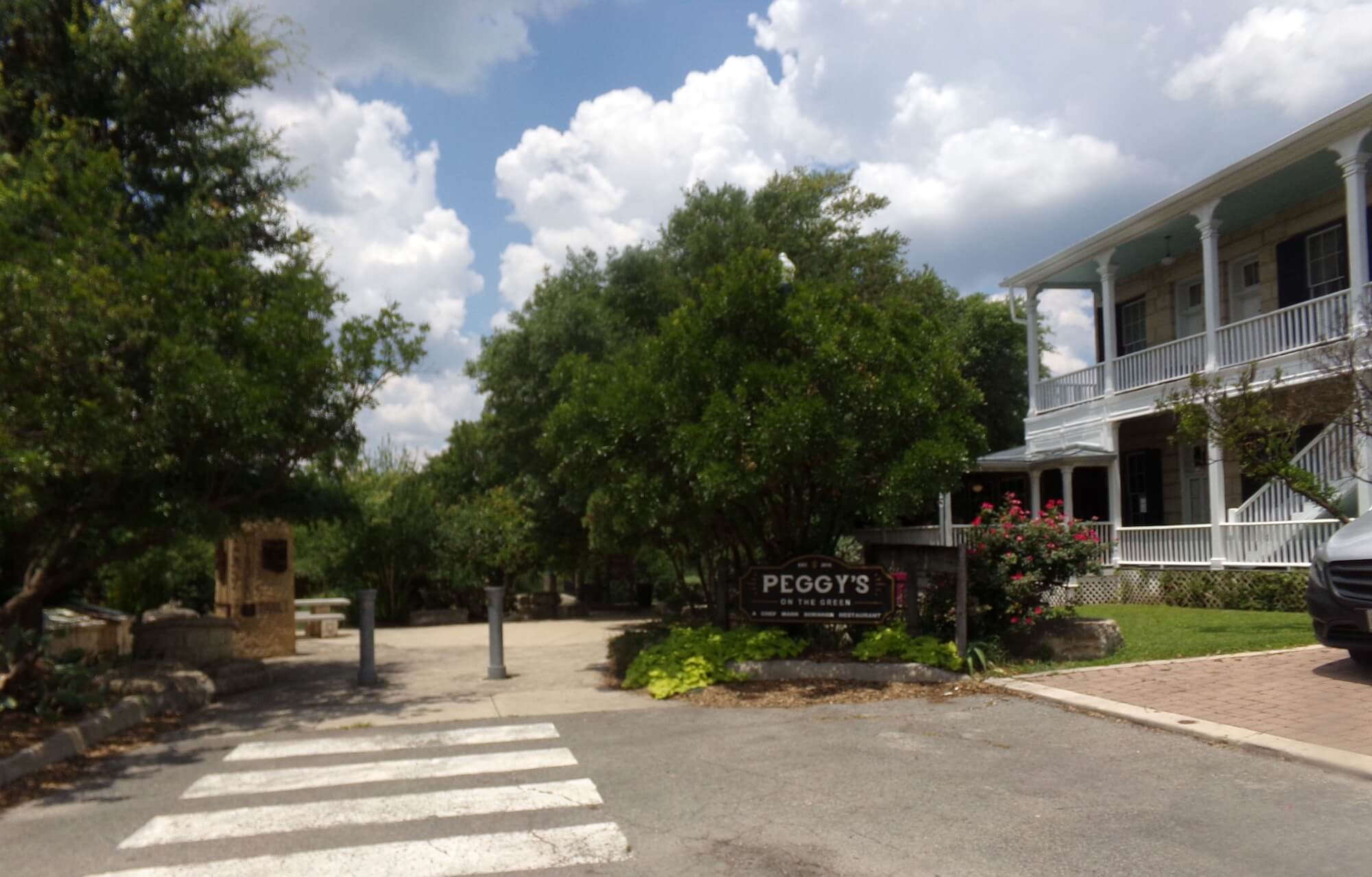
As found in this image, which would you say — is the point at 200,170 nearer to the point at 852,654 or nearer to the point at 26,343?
the point at 26,343

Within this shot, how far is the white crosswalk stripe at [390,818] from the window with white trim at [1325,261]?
15484 millimetres

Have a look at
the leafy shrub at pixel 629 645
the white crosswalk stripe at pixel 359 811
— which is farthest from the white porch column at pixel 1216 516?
the white crosswalk stripe at pixel 359 811

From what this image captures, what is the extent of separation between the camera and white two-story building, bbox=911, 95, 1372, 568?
1572cm

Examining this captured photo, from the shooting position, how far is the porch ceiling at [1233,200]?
51.8ft

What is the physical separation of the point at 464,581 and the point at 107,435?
613 inches

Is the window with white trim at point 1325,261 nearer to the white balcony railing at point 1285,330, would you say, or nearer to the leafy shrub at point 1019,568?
the white balcony railing at point 1285,330

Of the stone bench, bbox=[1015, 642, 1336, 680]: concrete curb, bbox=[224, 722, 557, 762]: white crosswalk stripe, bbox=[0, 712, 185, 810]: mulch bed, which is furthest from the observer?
the stone bench

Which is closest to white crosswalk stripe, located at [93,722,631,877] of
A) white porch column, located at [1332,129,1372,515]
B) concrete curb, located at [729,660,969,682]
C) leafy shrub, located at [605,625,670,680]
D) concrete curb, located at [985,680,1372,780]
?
concrete curb, located at [729,660,969,682]

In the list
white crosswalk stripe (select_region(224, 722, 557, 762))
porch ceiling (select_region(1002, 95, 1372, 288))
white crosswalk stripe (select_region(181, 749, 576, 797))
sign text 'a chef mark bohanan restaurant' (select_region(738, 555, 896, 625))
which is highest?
porch ceiling (select_region(1002, 95, 1372, 288))

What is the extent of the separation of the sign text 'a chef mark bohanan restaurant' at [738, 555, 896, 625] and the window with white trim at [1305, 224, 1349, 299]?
1107 cm

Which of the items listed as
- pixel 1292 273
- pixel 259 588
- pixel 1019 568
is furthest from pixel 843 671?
pixel 1292 273

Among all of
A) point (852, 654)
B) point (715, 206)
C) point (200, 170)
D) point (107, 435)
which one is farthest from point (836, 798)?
point (715, 206)

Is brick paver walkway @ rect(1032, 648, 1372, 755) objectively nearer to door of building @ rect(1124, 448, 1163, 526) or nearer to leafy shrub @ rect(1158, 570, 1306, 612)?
leafy shrub @ rect(1158, 570, 1306, 612)

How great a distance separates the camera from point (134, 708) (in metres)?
9.95
